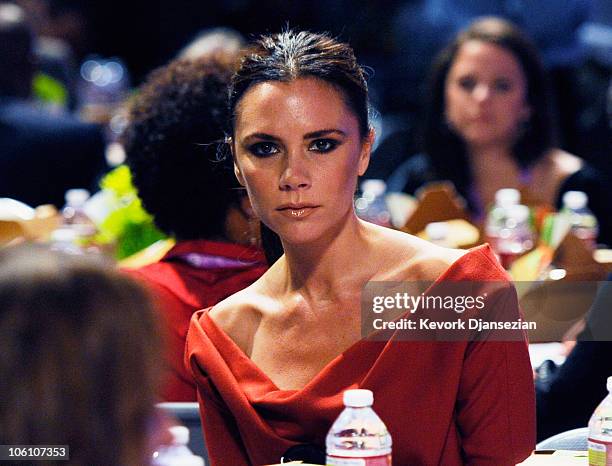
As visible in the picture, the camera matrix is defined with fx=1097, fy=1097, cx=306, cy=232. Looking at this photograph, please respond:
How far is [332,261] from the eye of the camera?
2.04 meters

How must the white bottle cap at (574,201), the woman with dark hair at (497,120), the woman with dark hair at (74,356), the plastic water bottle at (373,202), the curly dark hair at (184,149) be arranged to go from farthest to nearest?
the woman with dark hair at (497,120) → the plastic water bottle at (373,202) → the white bottle cap at (574,201) → the curly dark hair at (184,149) → the woman with dark hair at (74,356)

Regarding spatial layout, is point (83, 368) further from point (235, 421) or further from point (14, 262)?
point (235, 421)

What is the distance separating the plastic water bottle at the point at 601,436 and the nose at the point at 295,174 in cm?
62

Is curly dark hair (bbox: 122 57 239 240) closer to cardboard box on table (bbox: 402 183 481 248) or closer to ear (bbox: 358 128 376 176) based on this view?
ear (bbox: 358 128 376 176)

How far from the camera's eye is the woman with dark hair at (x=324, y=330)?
189 cm

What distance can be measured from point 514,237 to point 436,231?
286 mm

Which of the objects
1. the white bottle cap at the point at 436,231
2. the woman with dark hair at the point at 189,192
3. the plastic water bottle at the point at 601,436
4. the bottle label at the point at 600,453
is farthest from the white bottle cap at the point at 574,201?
the bottle label at the point at 600,453

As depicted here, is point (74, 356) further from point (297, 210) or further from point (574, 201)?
point (574, 201)

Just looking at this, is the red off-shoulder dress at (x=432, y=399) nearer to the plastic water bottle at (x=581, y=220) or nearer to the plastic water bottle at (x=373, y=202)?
the plastic water bottle at (x=581, y=220)

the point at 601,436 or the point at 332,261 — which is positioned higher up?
the point at 332,261

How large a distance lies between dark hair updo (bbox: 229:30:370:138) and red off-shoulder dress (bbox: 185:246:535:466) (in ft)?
1.16

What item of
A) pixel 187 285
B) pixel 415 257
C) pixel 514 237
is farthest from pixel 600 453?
pixel 514 237

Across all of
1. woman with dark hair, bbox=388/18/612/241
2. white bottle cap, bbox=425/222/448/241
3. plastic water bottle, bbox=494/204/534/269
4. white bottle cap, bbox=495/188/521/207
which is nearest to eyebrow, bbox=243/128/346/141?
white bottle cap, bbox=425/222/448/241

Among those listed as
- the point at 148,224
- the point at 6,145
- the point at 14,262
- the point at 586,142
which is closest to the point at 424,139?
the point at 586,142
